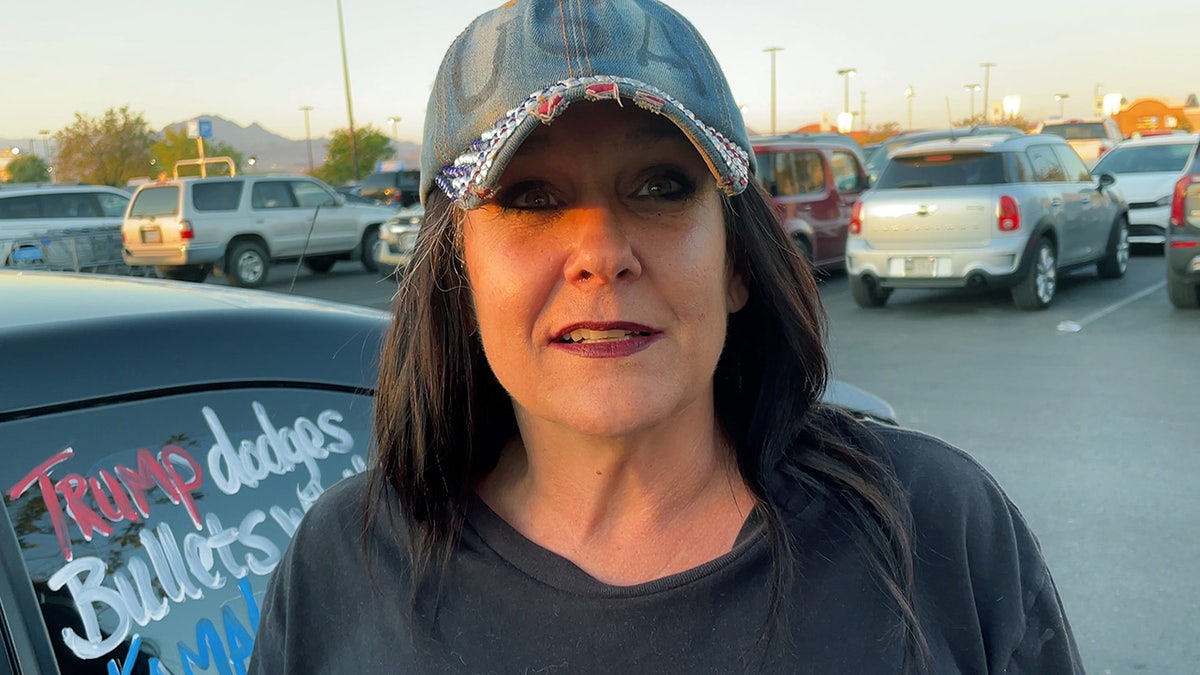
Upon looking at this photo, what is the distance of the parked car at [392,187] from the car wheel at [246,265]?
330 inches

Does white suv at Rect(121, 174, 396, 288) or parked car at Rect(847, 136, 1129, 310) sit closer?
parked car at Rect(847, 136, 1129, 310)

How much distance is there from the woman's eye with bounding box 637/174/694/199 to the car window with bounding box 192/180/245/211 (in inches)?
615

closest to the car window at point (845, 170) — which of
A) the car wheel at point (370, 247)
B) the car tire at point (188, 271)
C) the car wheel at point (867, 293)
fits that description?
the car wheel at point (867, 293)

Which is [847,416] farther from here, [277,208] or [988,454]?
[277,208]

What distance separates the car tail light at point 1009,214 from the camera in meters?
9.30

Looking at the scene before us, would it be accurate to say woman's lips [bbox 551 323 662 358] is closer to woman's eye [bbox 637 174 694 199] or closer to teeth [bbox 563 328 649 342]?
teeth [bbox 563 328 649 342]

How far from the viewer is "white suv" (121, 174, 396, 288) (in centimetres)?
1537

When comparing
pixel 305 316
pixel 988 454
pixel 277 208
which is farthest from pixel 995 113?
pixel 305 316

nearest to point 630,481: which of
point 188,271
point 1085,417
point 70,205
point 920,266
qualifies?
point 1085,417

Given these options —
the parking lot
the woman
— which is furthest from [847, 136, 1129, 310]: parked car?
the woman

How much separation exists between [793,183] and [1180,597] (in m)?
8.88

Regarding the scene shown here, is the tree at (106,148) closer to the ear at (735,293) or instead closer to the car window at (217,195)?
the car window at (217,195)

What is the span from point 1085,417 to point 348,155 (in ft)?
166

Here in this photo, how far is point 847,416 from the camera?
1521 millimetres
